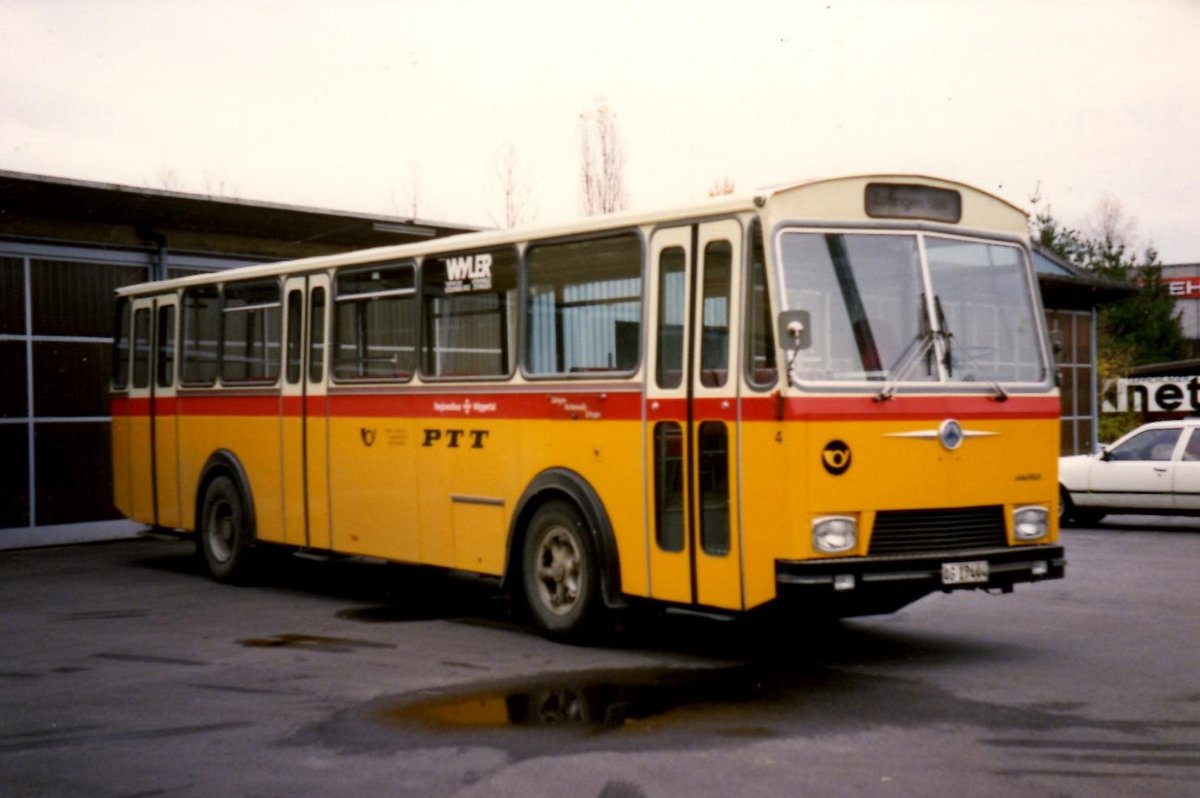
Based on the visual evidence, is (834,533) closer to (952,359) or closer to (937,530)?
(937,530)

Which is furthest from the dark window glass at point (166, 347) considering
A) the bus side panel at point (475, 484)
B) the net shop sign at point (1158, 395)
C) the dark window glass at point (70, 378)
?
the net shop sign at point (1158, 395)

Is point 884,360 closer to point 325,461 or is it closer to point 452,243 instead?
point 452,243

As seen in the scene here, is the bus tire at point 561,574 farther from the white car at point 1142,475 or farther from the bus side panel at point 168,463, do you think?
the white car at point 1142,475

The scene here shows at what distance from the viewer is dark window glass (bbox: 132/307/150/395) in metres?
17.2

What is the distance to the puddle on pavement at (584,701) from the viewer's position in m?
8.30

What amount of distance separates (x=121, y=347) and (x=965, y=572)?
1148cm

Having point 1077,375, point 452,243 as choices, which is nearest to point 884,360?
point 452,243

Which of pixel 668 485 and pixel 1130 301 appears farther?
pixel 1130 301

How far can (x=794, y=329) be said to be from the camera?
9.17 meters

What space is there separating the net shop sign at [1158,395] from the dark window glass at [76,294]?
28182 millimetres

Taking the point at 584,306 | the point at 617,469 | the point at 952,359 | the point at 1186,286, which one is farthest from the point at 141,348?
the point at 1186,286

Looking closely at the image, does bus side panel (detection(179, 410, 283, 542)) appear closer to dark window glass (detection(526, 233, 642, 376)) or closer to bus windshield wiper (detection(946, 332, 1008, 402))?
dark window glass (detection(526, 233, 642, 376))

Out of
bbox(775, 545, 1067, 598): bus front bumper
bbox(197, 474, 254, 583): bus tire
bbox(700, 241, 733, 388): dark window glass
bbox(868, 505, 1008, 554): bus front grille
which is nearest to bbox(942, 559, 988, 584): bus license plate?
bbox(775, 545, 1067, 598): bus front bumper

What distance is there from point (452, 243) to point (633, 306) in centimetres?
246
